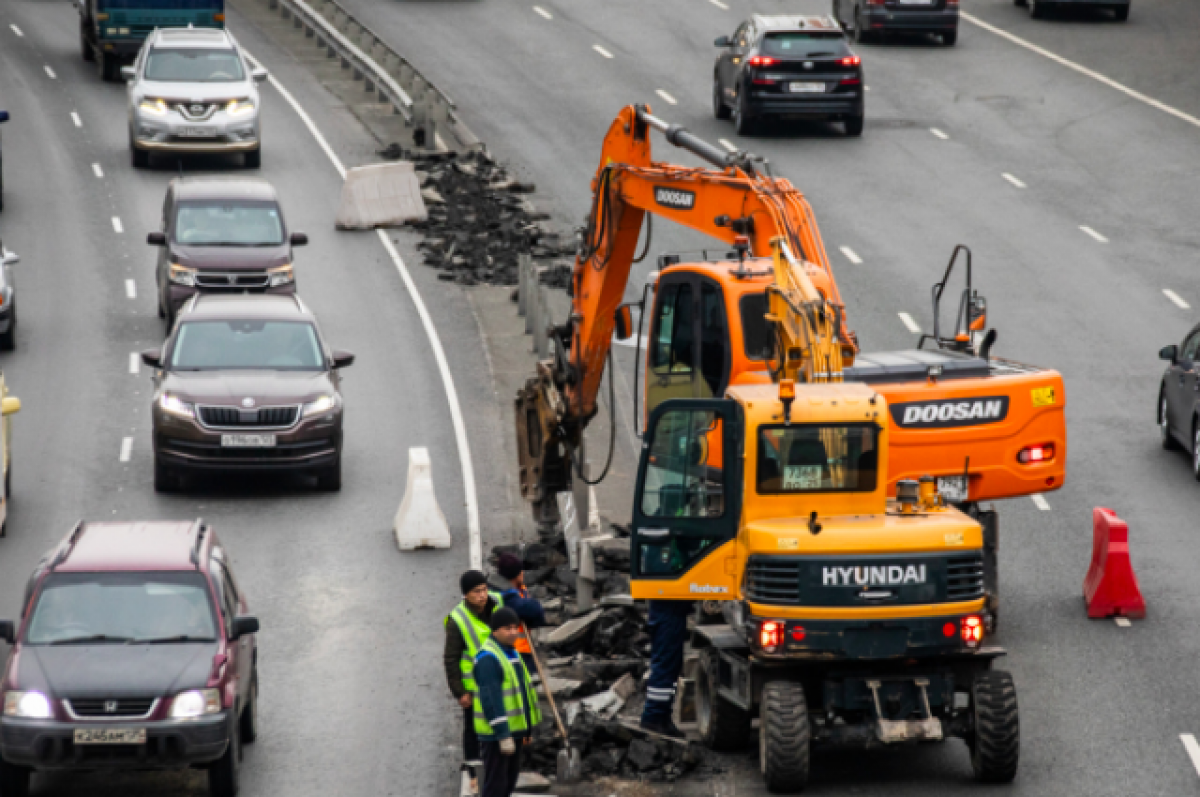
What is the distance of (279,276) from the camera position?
27.4 m

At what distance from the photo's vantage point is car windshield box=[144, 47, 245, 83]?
3597cm

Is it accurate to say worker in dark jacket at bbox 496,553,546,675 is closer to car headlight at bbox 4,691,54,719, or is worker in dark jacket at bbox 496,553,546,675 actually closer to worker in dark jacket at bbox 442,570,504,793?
worker in dark jacket at bbox 442,570,504,793

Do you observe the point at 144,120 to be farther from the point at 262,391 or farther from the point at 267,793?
the point at 267,793

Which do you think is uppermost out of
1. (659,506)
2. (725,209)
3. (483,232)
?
(725,209)

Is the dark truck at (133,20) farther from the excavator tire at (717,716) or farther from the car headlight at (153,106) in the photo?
the excavator tire at (717,716)

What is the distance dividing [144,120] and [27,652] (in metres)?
22.7

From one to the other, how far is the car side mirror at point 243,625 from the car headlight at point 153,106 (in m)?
22.6

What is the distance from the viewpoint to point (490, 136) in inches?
1479

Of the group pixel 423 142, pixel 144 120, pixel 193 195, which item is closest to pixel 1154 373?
pixel 193 195

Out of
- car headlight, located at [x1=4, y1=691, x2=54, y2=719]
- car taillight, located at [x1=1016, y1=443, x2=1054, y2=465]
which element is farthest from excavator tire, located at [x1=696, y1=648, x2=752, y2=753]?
car headlight, located at [x1=4, y1=691, x2=54, y2=719]

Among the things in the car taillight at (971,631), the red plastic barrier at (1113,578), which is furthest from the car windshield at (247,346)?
the car taillight at (971,631)

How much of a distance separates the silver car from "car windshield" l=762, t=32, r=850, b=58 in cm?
901

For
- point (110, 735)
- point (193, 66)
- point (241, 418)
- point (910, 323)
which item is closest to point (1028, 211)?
point (910, 323)

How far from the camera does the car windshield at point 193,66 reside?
118 feet
